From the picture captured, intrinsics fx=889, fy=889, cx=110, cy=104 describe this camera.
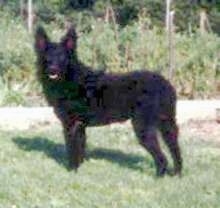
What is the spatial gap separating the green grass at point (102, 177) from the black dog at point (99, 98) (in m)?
0.32

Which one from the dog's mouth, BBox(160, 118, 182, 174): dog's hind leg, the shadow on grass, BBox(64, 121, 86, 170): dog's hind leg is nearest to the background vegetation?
the shadow on grass

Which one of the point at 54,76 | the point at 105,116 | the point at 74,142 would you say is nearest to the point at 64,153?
the point at 74,142

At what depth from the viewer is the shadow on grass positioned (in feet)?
31.5

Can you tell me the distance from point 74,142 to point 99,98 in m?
0.54

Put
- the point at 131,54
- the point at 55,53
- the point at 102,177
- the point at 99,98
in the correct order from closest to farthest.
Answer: the point at 102,177, the point at 55,53, the point at 99,98, the point at 131,54

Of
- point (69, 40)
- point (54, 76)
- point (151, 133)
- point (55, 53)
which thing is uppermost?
point (69, 40)

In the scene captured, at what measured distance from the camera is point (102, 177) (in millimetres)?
8680

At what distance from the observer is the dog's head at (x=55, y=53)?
8922 millimetres

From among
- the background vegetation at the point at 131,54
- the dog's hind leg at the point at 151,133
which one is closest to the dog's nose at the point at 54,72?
the dog's hind leg at the point at 151,133

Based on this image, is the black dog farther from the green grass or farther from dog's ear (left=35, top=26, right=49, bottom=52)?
the green grass

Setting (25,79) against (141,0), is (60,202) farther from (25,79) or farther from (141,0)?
(141,0)

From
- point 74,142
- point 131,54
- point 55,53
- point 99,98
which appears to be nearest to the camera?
point 55,53

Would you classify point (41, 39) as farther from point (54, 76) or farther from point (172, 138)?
point (172, 138)

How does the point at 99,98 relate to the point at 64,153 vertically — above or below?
above
